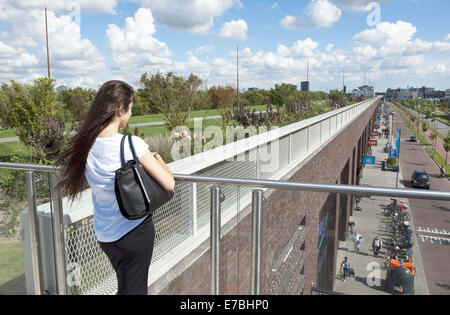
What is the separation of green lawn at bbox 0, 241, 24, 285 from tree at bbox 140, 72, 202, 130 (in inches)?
371

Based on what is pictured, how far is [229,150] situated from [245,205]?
2332 millimetres

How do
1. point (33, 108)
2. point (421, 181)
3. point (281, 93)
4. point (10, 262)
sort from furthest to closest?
1. point (281, 93)
2. point (421, 181)
3. point (33, 108)
4. point (10, 262)

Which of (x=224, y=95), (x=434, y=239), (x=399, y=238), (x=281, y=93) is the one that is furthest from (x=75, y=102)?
(x=281, y=93)

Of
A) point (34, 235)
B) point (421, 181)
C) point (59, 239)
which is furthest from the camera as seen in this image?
point (421, 181)

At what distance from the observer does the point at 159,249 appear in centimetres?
313

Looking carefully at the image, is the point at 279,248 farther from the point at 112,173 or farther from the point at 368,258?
the point at 112,173

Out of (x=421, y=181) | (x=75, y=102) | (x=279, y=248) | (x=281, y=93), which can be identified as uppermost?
(x=281, y=93)

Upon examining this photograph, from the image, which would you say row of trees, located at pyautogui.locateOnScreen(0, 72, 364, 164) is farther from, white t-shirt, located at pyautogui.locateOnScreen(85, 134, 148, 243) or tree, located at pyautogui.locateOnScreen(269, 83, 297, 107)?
tree, located at pyautogui.locateOnScreen(269, 83, 297, 107)

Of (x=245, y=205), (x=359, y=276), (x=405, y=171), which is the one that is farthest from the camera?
(x=405, y=171)

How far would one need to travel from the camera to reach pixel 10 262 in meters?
3.06

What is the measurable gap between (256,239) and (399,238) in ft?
3.13

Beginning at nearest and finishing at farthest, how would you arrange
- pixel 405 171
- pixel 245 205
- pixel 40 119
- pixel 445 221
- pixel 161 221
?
pixel 445 221
pixel 245 205
pixel 161 221
pixel 40 119
pixel 405 171

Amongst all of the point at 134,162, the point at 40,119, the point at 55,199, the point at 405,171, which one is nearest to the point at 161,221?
the point at 55,199
